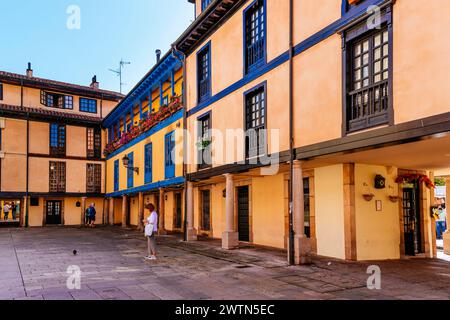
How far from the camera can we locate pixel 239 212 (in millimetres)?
16516

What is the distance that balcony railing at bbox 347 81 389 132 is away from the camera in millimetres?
8312

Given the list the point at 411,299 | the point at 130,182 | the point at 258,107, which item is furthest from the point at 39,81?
the point at 411,299

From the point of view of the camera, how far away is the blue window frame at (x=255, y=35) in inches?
494

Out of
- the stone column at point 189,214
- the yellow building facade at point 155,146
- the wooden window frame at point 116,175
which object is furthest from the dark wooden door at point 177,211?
the wooden window frame at point 116,175

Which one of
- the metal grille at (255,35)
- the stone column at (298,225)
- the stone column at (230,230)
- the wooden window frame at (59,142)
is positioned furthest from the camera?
the wooden window frame at (59,142)

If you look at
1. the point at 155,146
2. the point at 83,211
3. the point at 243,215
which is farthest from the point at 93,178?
the point at 243,215

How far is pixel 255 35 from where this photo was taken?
13133 mm

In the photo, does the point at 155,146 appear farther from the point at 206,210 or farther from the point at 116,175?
the point at 116,175

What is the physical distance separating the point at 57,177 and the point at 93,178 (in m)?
2.73

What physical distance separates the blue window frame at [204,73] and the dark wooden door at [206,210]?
4.78 meters

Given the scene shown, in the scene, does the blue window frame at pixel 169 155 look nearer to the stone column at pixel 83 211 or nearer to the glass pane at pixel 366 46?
the glass pane at pixel 366 46

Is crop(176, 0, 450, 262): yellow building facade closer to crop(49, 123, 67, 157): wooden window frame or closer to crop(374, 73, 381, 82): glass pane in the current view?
crop(374, 73, 381, 82): glass pane

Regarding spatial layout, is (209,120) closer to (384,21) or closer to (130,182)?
(384,21)

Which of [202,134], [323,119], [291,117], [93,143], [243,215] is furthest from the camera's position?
[93,143]
